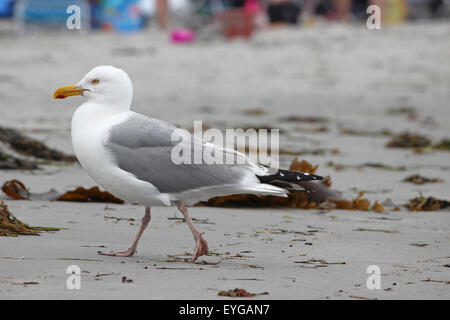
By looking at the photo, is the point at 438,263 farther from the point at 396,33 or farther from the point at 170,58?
the point at 396,33

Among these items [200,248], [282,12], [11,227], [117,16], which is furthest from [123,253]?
[117,16]

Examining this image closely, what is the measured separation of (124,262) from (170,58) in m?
11.3

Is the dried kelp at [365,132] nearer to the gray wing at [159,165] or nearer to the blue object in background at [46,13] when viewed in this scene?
the gray wing at [159,165]

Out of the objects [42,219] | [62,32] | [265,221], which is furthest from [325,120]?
[62,32]

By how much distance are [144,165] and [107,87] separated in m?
0.40

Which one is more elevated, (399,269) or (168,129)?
(168,129)

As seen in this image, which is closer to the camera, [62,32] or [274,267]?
[274,267]

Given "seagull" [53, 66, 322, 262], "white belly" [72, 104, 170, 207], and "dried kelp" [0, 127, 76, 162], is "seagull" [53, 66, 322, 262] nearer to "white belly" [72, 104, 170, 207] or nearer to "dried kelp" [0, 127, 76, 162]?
"white belly" [72, 104, 170, 207]

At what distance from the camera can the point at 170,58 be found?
14805mm

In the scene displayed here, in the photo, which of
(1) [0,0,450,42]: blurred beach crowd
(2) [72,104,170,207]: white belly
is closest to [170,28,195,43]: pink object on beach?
(1) [0,0,450,42]: blurred beach crowd

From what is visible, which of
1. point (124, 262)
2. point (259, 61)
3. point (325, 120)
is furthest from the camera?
point (259, 61)

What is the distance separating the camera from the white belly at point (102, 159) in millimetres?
3807

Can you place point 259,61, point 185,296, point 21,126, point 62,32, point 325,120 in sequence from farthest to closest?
point 62,32, point 259,61, point 325,120, point 21,126, point 185,296

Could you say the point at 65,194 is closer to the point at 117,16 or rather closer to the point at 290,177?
the point at 290,177
